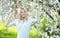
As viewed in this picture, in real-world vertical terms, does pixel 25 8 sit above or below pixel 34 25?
above

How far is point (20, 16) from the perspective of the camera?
227 cm

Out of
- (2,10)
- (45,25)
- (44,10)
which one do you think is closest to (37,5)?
(44,10)

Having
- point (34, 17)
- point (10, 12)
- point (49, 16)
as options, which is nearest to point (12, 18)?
point (10, 12)

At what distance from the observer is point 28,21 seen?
227 centimetres

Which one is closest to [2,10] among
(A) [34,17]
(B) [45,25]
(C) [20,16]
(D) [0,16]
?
(D) [0,16]

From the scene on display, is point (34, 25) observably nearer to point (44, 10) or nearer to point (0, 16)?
point (44, 10)

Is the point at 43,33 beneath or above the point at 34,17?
beneath

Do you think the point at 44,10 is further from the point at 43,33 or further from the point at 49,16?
the point at 43,33

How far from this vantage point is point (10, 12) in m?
2.29

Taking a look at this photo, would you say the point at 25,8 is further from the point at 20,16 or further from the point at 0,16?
the point at 0,16

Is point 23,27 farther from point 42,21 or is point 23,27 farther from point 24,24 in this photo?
point 42,21

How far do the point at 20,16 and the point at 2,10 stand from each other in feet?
0.69

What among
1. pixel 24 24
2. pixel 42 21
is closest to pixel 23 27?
pixel 24 24

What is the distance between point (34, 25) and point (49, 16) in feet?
0.63
